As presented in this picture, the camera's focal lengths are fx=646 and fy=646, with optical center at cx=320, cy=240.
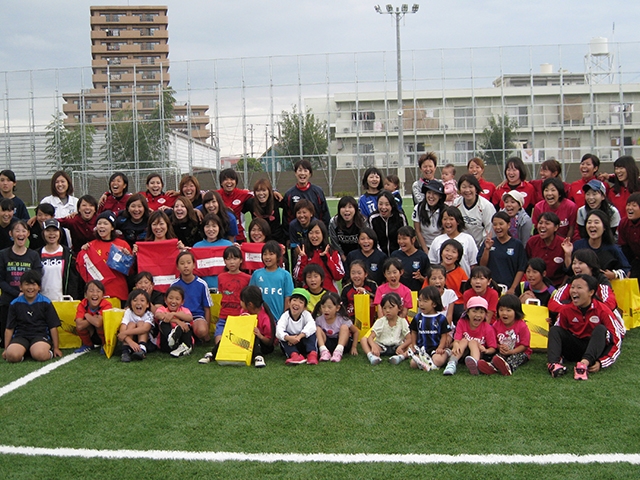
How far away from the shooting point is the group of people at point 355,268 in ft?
19.0

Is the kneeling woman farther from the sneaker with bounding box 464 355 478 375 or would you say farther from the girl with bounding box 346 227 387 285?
the girl with bounding box 346 227 387 285

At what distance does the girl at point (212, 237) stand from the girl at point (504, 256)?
2.86 meters

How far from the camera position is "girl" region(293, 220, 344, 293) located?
6.93 meters

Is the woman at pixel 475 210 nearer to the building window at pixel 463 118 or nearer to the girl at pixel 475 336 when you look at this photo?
the girl at pixel 475 336

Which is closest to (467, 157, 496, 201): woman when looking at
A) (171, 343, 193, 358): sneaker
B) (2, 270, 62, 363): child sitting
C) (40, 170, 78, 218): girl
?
(171, 343, 193, 358): sneaker

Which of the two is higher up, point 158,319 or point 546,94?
point 546,94

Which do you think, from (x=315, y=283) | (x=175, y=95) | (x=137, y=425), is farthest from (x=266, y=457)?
(x=175, y=95)

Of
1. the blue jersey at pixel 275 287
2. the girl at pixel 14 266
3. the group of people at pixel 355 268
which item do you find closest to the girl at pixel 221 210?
the group of people at pixel 355 268

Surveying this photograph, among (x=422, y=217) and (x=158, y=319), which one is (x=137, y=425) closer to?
(x=158, y=319)

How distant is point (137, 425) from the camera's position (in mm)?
4484

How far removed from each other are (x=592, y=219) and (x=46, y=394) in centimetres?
520

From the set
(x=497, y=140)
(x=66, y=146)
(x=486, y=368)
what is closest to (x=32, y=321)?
(x=486, y=368)

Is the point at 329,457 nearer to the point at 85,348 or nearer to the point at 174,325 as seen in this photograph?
the point at 174,325

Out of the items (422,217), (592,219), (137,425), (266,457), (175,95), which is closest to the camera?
(266,457)
